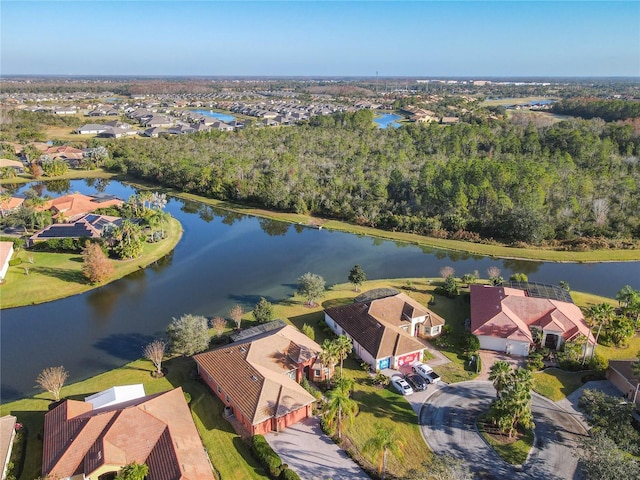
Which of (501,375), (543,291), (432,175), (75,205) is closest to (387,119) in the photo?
(432,175)

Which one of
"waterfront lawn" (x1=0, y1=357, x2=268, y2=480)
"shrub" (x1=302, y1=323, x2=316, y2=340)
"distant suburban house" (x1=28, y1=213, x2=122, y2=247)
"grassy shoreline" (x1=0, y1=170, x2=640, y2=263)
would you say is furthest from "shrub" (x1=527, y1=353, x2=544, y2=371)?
"distant suburban house" (x1=28, y1=213, x2=122, y2=247)

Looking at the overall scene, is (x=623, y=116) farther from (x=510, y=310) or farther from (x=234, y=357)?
(x=234, y=357)

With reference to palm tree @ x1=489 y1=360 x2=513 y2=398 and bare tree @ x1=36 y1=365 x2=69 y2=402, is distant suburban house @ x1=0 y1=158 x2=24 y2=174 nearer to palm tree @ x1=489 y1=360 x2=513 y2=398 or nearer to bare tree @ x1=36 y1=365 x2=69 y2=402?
bare tree @ x1=36 y1=365 x2=69 y2=402

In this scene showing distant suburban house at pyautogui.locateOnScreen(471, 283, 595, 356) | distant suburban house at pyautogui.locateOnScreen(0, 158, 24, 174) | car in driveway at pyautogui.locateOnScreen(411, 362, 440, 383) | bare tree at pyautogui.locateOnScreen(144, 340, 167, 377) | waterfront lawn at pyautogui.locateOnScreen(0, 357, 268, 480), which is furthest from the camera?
distant suburban house at pyautogui.locateOnScreen(0, 158, 24, 174)

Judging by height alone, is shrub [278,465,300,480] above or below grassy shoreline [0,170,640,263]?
below

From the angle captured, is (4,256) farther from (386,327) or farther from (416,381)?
(416,381)

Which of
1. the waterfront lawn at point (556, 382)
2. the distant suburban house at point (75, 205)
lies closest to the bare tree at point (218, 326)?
the waterfront lawn at point (556, 382)

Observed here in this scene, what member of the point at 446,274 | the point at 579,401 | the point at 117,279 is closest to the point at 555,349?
the point at 579,401
